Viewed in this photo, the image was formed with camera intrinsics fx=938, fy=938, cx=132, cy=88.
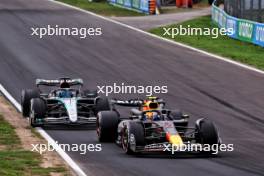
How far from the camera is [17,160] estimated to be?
63.2 feet

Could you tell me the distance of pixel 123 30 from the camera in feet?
171

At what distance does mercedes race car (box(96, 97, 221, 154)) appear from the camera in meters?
20.2

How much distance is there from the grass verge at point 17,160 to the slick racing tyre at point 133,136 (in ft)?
Result: 6.36

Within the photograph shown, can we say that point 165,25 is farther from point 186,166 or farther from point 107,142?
point 186,166

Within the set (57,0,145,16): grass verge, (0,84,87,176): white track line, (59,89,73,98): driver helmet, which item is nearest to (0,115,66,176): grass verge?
(0,84,87,176): white track line

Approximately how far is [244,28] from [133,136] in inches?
1073

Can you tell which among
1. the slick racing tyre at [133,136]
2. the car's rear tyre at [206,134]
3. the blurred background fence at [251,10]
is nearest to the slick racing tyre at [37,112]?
the slick racing tyre at [133,136]

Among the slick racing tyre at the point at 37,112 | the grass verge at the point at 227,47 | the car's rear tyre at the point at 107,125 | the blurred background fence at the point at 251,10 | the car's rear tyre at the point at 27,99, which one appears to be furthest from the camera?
the blurred background fence at the point at 251,10

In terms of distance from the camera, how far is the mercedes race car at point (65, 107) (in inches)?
969

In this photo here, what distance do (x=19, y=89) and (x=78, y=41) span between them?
1448 cm

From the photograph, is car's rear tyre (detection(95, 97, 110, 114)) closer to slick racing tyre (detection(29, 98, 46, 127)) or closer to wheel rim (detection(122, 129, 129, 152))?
slick racing tyre (detection(29, 98, 46, 127))

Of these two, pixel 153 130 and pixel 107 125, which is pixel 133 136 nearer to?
pixel 153 130

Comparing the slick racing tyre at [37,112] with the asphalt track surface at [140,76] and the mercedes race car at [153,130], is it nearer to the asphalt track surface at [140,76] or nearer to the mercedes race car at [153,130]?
the asphalt track surface at [140,76]

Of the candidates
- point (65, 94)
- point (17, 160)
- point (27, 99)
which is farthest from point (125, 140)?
point (27, 99)
